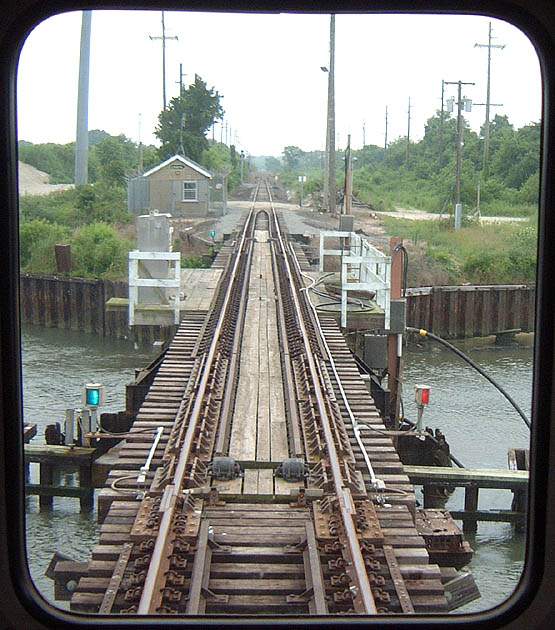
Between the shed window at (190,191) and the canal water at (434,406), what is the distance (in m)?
12.9

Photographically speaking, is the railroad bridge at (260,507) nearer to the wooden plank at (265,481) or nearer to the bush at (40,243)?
the wooden plank at (265,481)

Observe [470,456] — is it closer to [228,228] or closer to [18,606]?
[18,606]

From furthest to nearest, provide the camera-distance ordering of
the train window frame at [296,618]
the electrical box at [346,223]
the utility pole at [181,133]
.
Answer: the utility pole at [181,133]
the electrical box at [346,223]
the train window frame at [296,618]

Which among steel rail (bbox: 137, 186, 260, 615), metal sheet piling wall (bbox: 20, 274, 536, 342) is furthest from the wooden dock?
metal sheet piling wall (bbox: 20, 274, 536, 342)

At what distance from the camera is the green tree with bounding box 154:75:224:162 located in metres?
36.0

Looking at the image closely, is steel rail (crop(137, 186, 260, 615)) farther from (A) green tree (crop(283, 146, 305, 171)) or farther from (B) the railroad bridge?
(A) green tree (crop(283, 146, 305, 171))

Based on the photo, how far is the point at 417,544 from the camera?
4.71 meters

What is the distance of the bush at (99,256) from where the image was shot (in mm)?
20109

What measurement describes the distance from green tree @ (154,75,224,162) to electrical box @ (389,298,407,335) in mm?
25909

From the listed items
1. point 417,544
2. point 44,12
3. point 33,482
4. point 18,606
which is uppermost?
point 44,12

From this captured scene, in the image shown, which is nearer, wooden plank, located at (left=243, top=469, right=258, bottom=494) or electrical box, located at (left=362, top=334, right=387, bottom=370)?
wooden plank, located at (left=243, top=469, right=258, bottom=494)

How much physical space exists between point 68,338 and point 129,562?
14.2 meters

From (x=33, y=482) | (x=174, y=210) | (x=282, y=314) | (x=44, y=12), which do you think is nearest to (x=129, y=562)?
(x=44, y=12)

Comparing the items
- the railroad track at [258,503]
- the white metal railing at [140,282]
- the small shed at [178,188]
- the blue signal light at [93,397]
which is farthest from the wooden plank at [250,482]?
the small shed at [178,188]
